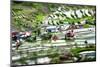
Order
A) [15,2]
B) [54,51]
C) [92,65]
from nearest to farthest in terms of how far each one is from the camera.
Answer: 1. [15,2]
2. [54,51]
3. [92,65]

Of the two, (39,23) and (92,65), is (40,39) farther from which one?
(92,65)

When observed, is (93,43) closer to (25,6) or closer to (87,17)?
(87,17)

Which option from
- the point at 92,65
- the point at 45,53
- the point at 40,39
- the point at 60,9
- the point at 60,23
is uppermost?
the point at 60,9

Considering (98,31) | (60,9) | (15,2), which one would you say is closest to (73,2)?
(60,9)

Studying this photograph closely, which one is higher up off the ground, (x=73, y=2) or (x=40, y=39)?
(x=73, y=2)

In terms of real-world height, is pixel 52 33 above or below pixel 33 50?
above

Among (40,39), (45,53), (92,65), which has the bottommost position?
(92,65)

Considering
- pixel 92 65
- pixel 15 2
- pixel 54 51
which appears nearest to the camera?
pixel 15 2

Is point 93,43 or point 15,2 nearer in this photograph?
point 15,2

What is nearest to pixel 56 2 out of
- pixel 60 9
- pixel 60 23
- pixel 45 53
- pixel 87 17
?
pixel 60 9

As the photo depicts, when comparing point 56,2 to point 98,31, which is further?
point 98,31
